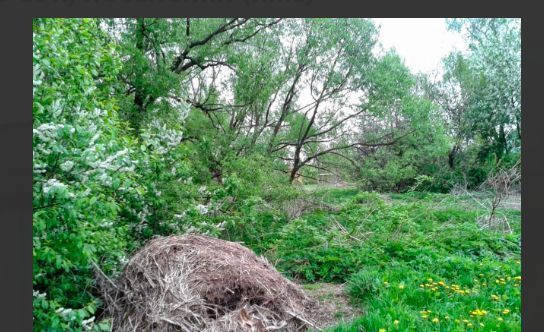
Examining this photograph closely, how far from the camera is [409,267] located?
17.6 feet

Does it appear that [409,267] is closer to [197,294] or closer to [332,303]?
[332,303]

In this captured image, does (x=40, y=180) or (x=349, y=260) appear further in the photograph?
(x=349, y=260)

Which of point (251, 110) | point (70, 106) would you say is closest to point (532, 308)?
point (70, 106)

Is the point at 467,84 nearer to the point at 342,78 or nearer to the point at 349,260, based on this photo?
the point at 342,78

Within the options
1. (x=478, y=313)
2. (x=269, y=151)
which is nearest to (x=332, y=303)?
(x=478, y=313)

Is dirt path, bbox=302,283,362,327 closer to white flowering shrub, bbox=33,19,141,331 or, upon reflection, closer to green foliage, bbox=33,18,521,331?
green foliage, bbox=33,18,521,331

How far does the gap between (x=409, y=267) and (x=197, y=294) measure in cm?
263

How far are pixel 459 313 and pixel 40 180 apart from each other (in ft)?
11.2

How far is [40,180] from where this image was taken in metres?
2.72

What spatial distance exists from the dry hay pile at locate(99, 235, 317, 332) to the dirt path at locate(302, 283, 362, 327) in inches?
6.5

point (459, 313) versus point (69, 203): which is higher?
point (69, 203)

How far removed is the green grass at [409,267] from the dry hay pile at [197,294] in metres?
0.68

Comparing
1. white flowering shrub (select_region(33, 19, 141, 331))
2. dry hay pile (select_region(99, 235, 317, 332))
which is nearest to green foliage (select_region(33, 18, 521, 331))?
white flowering shrub (select_region(33, 19, 141, 331))

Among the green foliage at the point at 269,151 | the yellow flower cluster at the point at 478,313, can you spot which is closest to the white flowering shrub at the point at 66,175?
the green foliage at the point at 269,151
